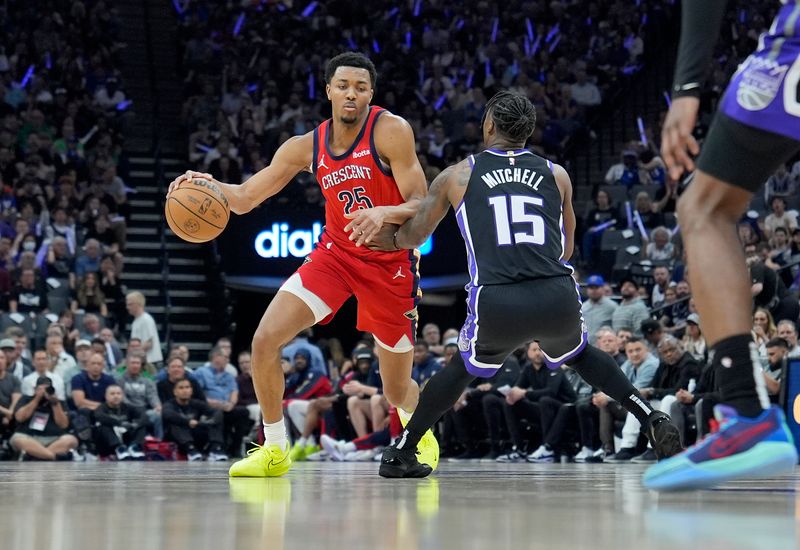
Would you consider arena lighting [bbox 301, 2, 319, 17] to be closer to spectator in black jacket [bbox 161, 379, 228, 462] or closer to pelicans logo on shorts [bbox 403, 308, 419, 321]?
spectator in black jacket [bbox 161, 379, 228, 462]

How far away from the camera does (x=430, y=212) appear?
5.21 meters

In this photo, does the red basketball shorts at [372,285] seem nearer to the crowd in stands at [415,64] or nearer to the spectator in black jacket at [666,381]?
the spectator in black jacket at [666,381]

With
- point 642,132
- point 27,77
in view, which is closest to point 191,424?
point 642,132

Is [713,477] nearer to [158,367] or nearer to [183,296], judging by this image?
[158,367]

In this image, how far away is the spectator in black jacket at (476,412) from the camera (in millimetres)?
11945

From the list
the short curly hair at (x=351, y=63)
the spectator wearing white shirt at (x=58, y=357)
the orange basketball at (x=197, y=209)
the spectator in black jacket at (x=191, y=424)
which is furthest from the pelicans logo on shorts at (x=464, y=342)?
the spectator wearing white shirt at (x=58, y=357)

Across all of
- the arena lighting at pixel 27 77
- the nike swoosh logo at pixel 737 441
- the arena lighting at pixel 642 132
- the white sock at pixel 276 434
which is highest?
the arena lighting at pixel 27 77

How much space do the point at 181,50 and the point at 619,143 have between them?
7.73m

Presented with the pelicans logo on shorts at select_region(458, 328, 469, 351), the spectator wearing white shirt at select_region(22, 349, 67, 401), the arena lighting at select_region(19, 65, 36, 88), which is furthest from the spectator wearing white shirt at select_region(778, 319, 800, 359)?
the arena lighting at select_region(19, 65, 36, 88)

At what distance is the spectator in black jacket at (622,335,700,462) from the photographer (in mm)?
10117

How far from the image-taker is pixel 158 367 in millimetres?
14320

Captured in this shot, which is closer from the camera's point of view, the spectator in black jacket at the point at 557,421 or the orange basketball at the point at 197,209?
the orange basketball at the point at 197,209

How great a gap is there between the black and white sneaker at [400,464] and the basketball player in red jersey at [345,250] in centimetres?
56

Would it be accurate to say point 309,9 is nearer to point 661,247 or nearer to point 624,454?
point 661,247
